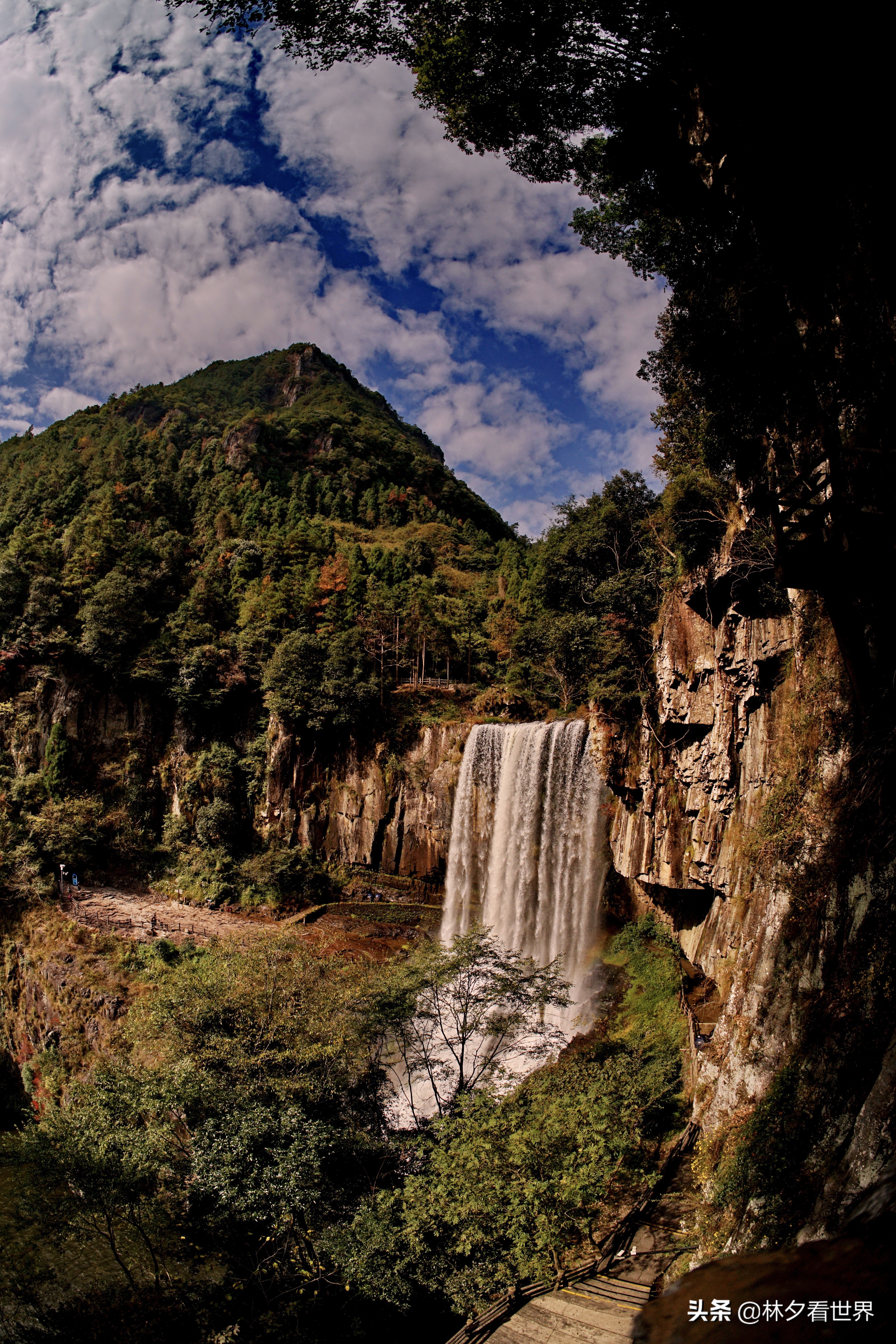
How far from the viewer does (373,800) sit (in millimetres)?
29125

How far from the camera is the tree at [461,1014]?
1348 cm

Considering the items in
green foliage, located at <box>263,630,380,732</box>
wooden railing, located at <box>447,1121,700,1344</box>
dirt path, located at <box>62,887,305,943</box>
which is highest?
green foliage, located at <box>263,630,380,732</box>

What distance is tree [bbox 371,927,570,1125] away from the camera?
13.5m

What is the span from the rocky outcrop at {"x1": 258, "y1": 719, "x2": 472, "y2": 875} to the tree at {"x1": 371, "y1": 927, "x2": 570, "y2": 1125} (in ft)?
37.1

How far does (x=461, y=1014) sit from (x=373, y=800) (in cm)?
1477

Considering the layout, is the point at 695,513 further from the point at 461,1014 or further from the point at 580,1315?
the point at 580,1315

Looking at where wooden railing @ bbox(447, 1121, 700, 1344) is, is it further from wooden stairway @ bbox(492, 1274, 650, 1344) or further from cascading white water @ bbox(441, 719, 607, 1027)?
cascading white water @ bbox(441, 719, 607, 1027)

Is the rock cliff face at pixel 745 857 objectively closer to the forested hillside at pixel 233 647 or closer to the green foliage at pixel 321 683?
the green foliage at pixel 321 683

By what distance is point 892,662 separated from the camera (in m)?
6.45

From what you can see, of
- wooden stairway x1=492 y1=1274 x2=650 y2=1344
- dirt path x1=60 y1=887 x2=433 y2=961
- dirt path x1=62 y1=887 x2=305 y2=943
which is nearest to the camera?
wooden stairway x1=492 y1=1274 x2=650 y2=1344

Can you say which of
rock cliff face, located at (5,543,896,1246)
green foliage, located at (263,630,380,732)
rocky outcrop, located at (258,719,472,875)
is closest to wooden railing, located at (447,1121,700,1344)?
rock cliff face, located at (5,543,896,1246)

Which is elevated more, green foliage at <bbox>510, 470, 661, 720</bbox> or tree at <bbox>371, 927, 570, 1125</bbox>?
green foliage at <bbox>510, 470, 661, 720</bbox>

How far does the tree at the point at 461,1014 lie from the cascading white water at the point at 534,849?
3.68 m

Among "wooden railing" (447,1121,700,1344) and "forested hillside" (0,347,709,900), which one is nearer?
"wooden railing" (447,1121,700,1344)
